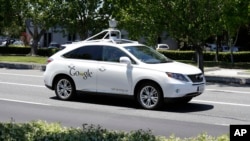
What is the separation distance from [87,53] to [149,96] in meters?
2.19

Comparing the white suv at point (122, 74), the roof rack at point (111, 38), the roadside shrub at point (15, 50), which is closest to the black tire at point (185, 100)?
the white suv at point (122, 74)

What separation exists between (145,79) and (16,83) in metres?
7.33

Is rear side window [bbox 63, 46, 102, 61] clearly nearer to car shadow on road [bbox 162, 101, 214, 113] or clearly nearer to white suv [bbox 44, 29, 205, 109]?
white suv [bbox 44, 29, 205, 109]

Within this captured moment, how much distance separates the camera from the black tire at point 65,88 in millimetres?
11488

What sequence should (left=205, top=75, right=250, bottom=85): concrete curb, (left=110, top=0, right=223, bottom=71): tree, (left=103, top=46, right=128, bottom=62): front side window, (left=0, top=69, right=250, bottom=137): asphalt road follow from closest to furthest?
(left=0, top=69, right=250, bottom=137): asphalt road, (left=103, top=46, right=128, bottom=62): front side window, (left=205, top=75, right=250, bottom=85): concrete curb, (left=110, top=0, right=223, bottom=71): tree

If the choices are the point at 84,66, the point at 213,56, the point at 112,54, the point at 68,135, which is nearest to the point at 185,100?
the point at 112,54

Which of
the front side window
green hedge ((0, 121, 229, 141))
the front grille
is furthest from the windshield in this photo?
green hedge ((0, 121, 229, 141))

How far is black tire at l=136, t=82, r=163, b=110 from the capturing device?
33.3 ft

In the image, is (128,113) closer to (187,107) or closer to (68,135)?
(187,107)

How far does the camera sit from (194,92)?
1025 cm

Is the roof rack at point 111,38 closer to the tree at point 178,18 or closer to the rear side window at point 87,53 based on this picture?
the rear side window at point 87,53

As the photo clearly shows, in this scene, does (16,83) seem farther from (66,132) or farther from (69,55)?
(66,132)

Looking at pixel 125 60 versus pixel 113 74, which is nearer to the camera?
pixel 125 60

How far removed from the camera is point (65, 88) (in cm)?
1162
